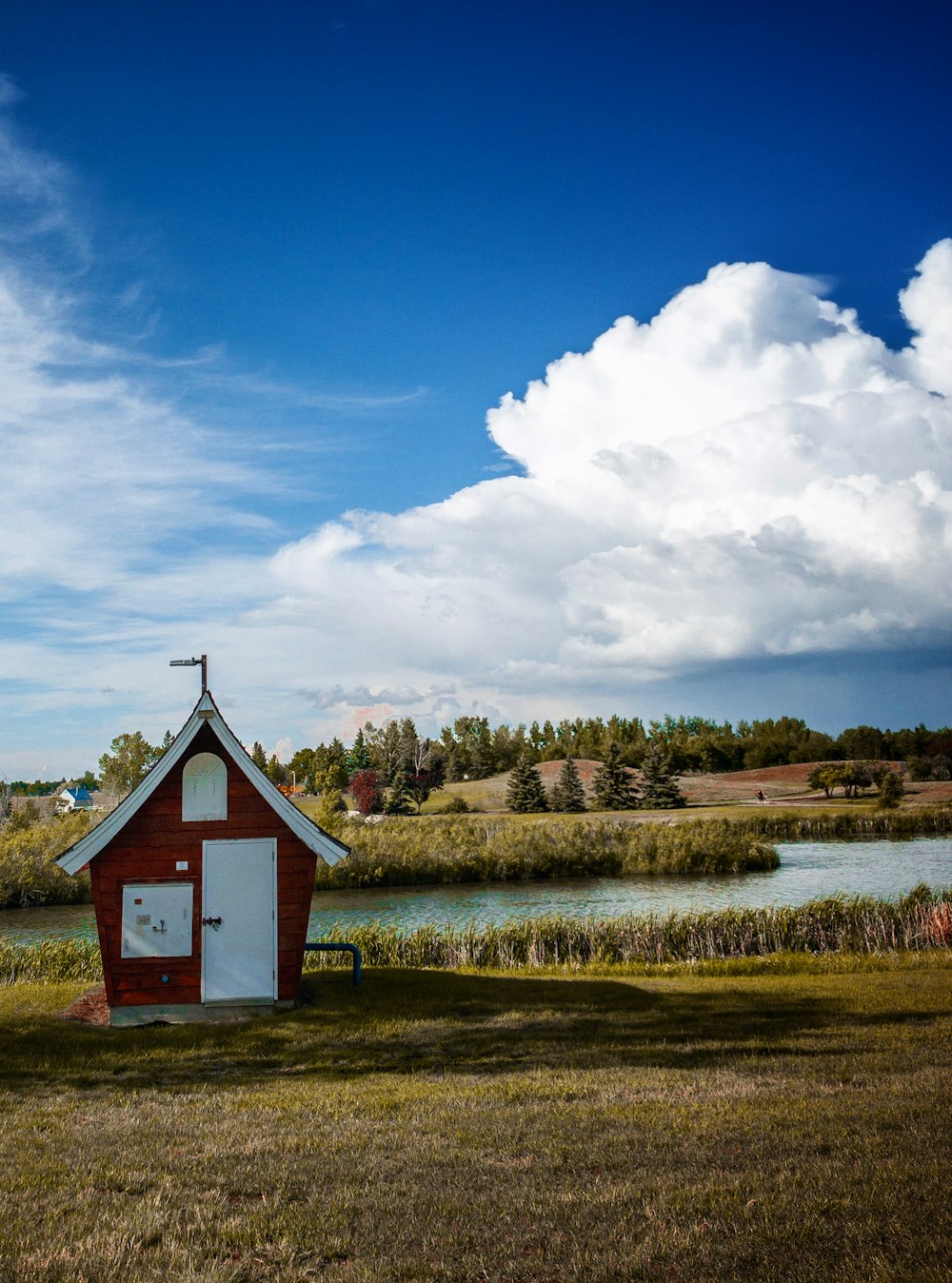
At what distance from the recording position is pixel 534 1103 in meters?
9.46

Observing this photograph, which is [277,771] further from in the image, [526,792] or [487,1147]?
[487,1147]

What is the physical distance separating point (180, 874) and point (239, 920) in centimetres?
129

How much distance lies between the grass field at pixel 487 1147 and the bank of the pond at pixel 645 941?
23.9 feet

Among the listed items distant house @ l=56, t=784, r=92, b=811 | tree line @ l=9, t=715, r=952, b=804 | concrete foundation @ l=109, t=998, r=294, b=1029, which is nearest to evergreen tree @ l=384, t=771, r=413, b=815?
tree line @ l=9, t=715, r=952, b=804

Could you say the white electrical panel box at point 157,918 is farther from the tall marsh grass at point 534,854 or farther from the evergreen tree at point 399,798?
the evergreen tree at point 399,798

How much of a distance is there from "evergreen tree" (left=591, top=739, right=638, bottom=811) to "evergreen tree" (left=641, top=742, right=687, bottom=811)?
1580 millimetres

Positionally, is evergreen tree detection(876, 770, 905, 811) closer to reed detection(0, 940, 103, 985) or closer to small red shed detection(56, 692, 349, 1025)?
reed detection(0, 940, 103, 985)

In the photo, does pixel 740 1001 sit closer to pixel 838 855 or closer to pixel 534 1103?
pixel 534 1103

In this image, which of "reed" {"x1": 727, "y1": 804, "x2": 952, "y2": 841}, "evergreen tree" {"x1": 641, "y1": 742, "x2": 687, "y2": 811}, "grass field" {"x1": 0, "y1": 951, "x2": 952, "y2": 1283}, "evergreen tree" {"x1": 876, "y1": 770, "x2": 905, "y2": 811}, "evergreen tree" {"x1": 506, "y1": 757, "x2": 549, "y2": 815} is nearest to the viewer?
"grass field" {"x1": 0, "y1": 951, "x2": 952, "y2": 1283}

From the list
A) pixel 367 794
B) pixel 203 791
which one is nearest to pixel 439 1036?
pixel 203 791

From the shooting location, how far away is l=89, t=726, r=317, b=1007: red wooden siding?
16.0m

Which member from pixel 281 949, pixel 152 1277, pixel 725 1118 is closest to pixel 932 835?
pixel 281 949

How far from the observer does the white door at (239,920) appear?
16156mm

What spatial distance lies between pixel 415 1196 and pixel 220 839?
34.7 feet
